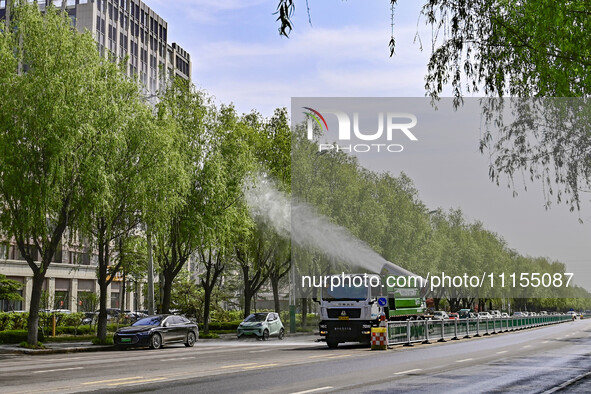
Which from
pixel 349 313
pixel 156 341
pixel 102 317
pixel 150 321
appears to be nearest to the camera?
pixel 349 313

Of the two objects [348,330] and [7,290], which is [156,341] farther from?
[7,290]

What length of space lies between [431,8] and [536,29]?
1.93 metres

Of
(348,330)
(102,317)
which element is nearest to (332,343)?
(348,330)

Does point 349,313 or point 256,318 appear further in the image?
point 256,318

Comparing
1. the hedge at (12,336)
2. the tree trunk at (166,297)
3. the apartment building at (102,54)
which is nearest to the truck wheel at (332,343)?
the tree trunk at (166,297)

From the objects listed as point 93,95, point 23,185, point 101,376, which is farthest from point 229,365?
point 93,95

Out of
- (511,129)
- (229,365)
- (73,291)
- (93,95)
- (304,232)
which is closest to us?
(511,129)

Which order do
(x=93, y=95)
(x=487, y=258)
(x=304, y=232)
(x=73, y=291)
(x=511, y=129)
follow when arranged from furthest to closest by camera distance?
1. (x=487, y=258)
2. (x=73, y=291)
3. (x=304, y=232)
4. (x=93, y=95)
5. (x=511, y=129)

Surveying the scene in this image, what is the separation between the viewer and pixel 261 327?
138ft

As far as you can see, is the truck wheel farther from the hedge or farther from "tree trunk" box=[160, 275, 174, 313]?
the hedge

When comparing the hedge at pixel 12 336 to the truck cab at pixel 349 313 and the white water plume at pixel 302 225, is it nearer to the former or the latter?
the truck cab at pixel 349 313

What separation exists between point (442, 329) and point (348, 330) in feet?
29.2

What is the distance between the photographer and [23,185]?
2773 cm

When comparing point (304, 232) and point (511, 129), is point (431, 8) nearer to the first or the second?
point (511, 129)
